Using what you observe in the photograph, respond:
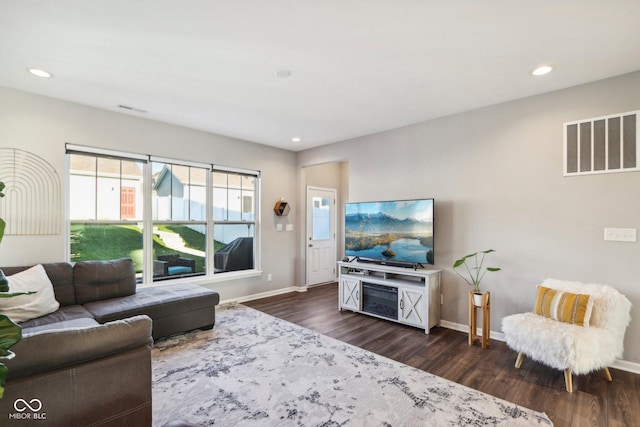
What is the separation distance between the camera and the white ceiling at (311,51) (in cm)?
191

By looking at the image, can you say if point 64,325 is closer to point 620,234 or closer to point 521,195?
point 521,195

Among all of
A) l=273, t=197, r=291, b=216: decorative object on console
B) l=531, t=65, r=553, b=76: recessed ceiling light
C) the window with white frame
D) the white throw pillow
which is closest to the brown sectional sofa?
the white throw pillow

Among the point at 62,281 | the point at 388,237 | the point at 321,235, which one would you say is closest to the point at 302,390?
the point at 388,237

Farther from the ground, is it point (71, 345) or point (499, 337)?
point (71, 345)

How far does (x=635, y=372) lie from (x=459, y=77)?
10.1 ft

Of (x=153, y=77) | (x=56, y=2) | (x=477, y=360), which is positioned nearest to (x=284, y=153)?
(x=153, y=77)

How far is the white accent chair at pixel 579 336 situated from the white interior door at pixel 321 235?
12.4 ft

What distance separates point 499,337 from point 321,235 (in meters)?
3.62

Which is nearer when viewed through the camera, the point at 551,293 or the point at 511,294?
the point at 551,293

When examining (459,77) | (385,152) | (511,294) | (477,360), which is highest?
(459,77)

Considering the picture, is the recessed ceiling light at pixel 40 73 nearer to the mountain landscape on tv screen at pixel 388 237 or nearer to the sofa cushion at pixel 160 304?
the sofa cushion at pixel 160 304

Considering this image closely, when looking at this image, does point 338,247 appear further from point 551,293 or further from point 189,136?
point 551,293

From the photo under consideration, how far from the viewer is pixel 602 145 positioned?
281 centimetres

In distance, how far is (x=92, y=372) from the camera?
4.71ft
